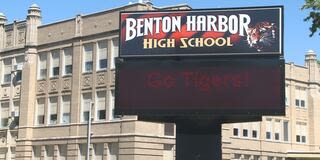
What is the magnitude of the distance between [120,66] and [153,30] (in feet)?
5.55

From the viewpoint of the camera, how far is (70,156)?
4494 centimetres

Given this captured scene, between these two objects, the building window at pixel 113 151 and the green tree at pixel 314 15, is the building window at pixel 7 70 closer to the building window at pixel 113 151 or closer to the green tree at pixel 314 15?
the building window at pixel 113 151

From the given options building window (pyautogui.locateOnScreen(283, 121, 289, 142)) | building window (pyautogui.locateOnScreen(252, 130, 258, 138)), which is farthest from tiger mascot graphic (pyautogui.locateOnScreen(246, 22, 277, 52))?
building window (pyautogui.locateOnScreen(283, 121, 289, 142))

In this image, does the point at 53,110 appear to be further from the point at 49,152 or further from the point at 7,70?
the point at 7,70

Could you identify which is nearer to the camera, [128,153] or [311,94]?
[128,153]

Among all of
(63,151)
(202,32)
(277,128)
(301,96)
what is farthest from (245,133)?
(202,32)

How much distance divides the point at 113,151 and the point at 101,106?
3.35 m

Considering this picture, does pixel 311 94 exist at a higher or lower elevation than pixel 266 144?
higher

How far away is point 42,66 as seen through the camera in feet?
161

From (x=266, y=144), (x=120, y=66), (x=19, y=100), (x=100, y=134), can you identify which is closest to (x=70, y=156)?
(x=100, y=134)

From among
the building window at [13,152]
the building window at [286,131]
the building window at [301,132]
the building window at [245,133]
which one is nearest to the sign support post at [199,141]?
the building window at [13,152]

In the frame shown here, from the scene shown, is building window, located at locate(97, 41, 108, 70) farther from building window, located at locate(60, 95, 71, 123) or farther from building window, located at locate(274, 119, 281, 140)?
building window, located at locate(274, 119, 281, 140)

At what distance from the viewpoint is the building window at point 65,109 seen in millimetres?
46375

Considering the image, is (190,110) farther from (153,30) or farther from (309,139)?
(309,139)
